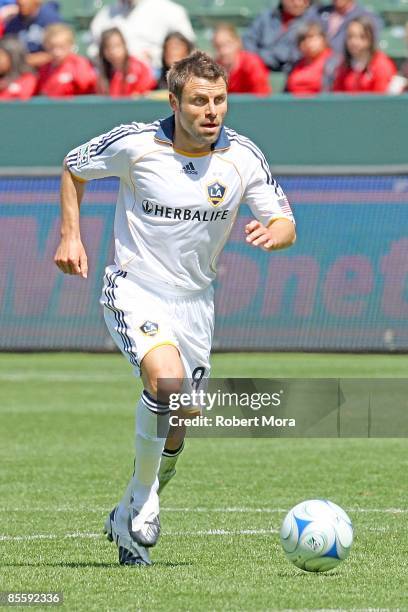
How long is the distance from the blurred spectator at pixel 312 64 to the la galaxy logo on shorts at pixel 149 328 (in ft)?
34.9

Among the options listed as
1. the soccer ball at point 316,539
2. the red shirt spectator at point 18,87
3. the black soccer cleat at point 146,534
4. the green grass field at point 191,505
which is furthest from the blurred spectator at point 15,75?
the soccer ball at point 316,539

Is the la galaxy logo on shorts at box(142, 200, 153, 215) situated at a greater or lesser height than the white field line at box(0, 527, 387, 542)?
greater

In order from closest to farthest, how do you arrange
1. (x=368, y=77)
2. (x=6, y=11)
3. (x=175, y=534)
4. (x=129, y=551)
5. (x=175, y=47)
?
(x=129, y=551) → (x=175, y=534) → (x=175, y=47) → (x=368, y=77) → (x=6, y=11)

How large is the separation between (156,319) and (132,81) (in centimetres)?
1101

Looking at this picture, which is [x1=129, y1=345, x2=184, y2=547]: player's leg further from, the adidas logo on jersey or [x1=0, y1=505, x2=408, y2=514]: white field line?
[x1=0, y1=505, x2=408, y2=514]: white field line

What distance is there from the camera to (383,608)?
507 centimetres

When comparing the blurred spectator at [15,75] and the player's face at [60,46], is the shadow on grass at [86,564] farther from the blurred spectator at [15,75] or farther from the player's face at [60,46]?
the blurred spectator at [15,75]

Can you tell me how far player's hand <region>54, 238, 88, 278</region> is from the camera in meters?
6.27

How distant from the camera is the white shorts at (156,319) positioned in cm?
Result: 620

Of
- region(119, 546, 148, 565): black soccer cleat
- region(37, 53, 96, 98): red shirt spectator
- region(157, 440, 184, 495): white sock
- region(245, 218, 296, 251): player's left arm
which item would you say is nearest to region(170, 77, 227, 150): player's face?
region(245, 218, 296, 251): player's left arm

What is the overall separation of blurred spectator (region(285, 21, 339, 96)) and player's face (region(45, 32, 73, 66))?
2818mm

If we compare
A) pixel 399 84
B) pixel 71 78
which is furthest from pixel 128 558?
pixel 71 78

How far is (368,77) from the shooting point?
53.7ft

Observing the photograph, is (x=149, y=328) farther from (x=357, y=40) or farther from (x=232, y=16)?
(x=232, y=16)
